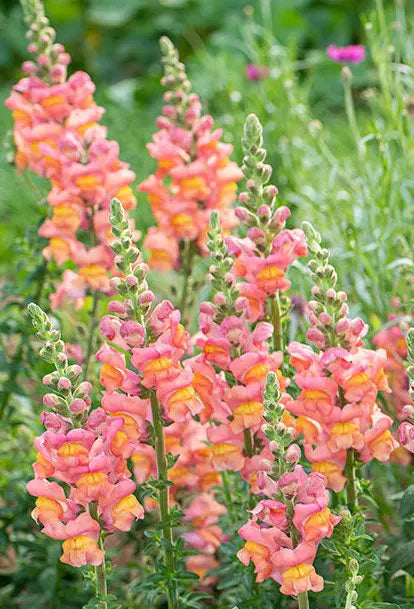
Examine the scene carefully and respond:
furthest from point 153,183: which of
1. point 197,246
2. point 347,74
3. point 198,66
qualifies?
point 198,66

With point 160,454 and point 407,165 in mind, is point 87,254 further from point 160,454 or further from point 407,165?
point 407,165

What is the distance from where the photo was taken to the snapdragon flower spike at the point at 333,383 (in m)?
1.75

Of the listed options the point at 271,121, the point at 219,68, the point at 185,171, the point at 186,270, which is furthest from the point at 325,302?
the point at 219,68

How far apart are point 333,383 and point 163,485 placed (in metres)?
0.35

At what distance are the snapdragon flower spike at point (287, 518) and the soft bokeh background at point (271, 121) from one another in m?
0.44

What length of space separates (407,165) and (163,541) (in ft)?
5.83

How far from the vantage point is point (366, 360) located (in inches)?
69.7

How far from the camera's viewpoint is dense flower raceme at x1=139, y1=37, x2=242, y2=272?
2.52m

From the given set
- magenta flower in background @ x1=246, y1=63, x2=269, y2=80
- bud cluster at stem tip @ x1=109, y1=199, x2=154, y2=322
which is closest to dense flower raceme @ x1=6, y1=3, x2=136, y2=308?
bud cluster at stem tip @ x1=109, y1=199, x2=154, y2=322

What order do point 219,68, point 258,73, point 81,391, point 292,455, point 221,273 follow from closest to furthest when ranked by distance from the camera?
point 292,455 → point 81,391 → point 221,273 → point 258,73 → point 219,68

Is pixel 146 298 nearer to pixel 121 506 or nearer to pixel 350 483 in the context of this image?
pixel 121 506

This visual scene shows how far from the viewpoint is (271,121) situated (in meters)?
4.28

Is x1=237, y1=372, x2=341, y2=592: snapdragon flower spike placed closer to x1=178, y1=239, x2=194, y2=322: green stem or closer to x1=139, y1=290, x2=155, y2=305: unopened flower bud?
x1=139, y1=290, x2=155, y2=305: unopened flower bud

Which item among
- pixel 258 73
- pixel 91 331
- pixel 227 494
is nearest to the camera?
pixel 227 494
